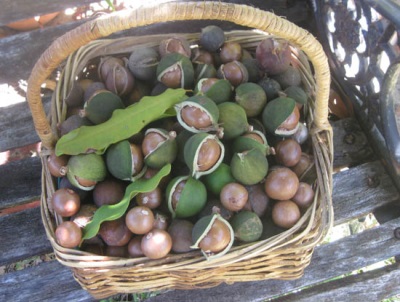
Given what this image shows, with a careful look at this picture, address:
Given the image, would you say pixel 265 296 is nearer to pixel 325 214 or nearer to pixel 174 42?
pixel 325 214

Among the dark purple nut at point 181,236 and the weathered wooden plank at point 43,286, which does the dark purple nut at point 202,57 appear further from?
the weathered wooden plank at point 43,286

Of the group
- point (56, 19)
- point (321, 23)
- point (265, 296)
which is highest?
point (321, 23)

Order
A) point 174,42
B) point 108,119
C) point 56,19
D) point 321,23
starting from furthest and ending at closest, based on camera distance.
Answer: point 56,19
point 321,23
point 174,42
point 108,119

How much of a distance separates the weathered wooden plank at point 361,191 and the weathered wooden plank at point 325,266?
72 mm

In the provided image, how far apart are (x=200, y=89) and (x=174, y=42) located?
0.66 ft

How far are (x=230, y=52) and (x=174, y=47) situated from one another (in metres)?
0.17

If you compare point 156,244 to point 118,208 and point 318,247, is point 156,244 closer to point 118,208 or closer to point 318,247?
point 118,208

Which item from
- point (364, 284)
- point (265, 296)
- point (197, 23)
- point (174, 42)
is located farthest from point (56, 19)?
point (364, 284)

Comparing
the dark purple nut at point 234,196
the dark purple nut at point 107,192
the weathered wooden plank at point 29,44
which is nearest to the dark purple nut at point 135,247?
the dark purple nut at point 107,192

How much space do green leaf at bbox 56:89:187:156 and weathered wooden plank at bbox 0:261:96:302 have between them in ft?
1.56

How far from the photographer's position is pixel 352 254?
138cm

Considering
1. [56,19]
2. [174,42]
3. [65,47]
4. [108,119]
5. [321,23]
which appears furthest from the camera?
[56,19]

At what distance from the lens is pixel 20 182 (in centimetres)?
150

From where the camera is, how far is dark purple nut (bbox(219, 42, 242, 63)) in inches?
52.5
